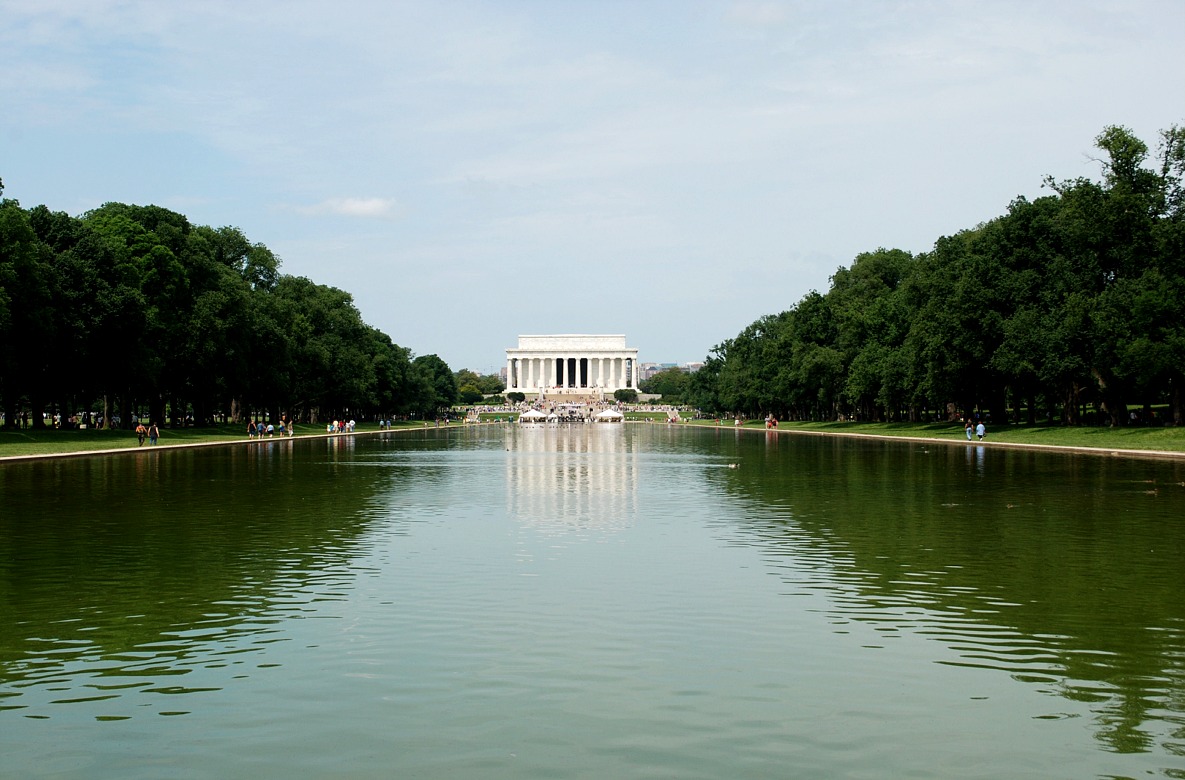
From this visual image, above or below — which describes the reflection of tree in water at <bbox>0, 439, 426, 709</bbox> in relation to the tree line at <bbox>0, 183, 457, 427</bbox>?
below

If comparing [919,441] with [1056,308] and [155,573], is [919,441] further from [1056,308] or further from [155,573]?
[155,573]

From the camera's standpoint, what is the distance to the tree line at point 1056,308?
55.3 meters

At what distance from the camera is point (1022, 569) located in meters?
15.6

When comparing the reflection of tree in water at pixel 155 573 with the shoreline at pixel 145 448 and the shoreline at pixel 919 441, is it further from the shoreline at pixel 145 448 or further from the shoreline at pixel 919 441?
the shoreline at pixel 919 441

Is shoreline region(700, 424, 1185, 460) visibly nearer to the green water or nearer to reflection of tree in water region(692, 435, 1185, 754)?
reflection of tree in water region(692, 435, 1185, 754)

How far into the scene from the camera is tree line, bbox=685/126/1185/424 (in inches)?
2178

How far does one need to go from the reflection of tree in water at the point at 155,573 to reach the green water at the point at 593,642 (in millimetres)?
65

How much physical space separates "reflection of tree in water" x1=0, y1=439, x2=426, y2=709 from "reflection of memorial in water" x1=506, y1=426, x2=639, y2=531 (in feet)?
11.1

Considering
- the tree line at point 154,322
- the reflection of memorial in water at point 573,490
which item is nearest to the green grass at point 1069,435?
the reflection of memorial in water at point 573,490

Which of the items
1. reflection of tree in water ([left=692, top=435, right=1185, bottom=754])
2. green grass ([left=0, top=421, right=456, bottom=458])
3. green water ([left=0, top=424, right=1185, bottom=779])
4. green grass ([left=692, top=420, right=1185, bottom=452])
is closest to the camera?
green water ([left=0, top=424, right=1185, bottom=779])

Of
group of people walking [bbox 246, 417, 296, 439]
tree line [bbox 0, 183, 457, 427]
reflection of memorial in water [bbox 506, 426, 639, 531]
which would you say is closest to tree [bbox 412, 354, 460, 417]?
tree line [bbox 0, 183, 457, 427]

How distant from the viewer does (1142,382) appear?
171ft

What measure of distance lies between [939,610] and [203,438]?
6248 centimetres

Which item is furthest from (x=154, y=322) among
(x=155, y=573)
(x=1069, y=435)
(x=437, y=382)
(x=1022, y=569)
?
(x=437, y=382)
